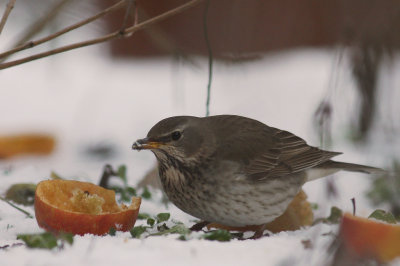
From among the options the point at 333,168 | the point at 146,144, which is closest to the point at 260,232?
the point at 146,144

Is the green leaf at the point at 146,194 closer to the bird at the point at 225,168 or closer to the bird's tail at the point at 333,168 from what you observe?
the bird at the point at 225,168

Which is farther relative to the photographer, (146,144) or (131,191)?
(131,191)

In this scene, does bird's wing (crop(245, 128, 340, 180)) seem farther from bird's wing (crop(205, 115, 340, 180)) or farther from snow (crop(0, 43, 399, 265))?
snow (crop(0, 43, 399, 265))

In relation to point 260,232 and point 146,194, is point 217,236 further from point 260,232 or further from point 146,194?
point 146,194

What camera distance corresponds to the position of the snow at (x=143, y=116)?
3.32 meters

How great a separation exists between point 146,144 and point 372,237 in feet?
5.17

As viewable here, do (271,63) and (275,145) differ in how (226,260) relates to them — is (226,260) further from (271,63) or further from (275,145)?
(271,63)

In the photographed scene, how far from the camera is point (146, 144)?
4.37 meters

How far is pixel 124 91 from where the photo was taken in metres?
11.6

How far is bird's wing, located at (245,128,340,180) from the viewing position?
A: 464 centimetres

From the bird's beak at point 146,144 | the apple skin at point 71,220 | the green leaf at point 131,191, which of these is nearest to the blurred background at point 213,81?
the green leaf at point 131,191

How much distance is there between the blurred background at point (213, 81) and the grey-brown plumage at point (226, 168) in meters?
0.47

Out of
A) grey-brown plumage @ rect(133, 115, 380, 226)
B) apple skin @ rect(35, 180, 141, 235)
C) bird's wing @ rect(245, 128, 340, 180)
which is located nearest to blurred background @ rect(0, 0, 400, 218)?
bird's wing @ rect(245, 128, 340, 180)

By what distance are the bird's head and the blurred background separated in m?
0.64
